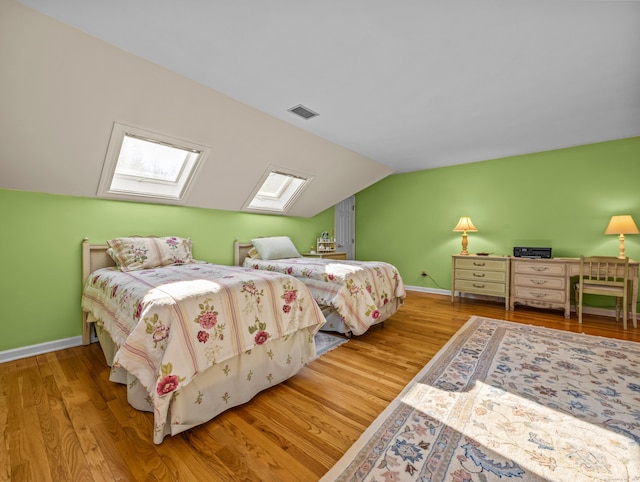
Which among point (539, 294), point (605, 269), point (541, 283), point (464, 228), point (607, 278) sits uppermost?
point (464, 228)

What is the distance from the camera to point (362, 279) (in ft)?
9.39

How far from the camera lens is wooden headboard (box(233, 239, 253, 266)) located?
393 centimetres

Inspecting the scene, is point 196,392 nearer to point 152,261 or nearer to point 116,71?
point 152,261

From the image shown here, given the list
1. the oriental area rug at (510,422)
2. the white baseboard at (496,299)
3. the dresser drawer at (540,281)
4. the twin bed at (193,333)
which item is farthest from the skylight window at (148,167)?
the dresser drawer at (540,281)

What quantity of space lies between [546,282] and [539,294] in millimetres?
177

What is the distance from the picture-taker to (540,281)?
142 inches

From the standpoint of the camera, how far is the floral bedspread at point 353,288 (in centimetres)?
270

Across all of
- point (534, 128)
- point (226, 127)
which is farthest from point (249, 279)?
point (534, 128)

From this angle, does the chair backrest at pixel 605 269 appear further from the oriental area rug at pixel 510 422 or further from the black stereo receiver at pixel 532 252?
A: the oriental area rug at pixel 510 422

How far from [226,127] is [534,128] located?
339 centimetres

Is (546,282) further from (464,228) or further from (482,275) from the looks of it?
(464,228)

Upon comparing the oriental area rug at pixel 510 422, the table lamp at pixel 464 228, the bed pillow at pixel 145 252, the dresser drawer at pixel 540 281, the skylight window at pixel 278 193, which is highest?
the skylight window at pixel 278 193

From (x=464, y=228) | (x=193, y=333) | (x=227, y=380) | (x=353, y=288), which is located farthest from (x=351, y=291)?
(x=464, y=228)

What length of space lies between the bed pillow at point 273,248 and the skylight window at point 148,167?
1137mm
